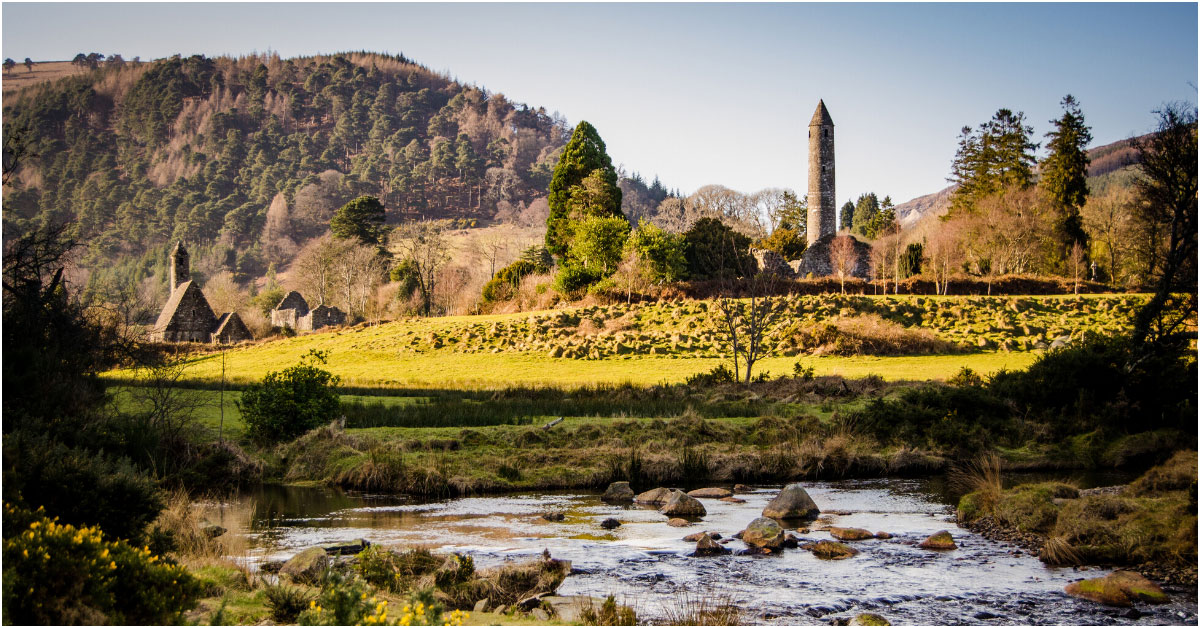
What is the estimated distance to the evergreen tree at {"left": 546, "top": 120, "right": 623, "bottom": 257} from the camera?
64.5 meters

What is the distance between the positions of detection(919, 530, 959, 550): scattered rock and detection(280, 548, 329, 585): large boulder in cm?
774

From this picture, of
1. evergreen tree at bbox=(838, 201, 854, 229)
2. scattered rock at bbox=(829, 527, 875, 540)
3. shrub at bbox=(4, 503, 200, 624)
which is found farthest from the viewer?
evergreen tree at bbox=(838, 201, 854, 229)

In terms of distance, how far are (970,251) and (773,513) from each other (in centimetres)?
5448

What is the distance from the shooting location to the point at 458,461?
1830 centimetres

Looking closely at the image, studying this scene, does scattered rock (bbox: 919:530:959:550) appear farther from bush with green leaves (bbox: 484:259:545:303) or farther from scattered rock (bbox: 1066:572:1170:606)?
bush with green leaves (bbox: 484:259:545:303)

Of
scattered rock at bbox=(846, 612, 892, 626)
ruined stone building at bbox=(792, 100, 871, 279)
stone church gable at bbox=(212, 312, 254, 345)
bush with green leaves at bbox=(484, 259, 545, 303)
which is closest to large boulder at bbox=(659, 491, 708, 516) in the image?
scattered rock at bbox=(846, 612, 892, 626)

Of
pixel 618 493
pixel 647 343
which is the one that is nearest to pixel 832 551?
pixel 618 493

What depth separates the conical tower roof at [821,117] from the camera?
3228 inches

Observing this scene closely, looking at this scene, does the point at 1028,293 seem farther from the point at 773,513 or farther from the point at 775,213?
the point at 775,213

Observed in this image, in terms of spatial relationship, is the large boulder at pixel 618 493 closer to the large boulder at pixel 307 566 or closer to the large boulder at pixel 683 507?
the large boulder at pixel 683 507

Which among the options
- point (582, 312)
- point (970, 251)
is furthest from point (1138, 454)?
point (970, 251)

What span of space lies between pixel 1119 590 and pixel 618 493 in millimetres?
8513

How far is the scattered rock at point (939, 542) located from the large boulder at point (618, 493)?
5.50 m

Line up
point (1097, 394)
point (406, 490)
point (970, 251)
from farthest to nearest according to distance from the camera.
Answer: point (970, 251), point (1097, 394), point (406, 490)
